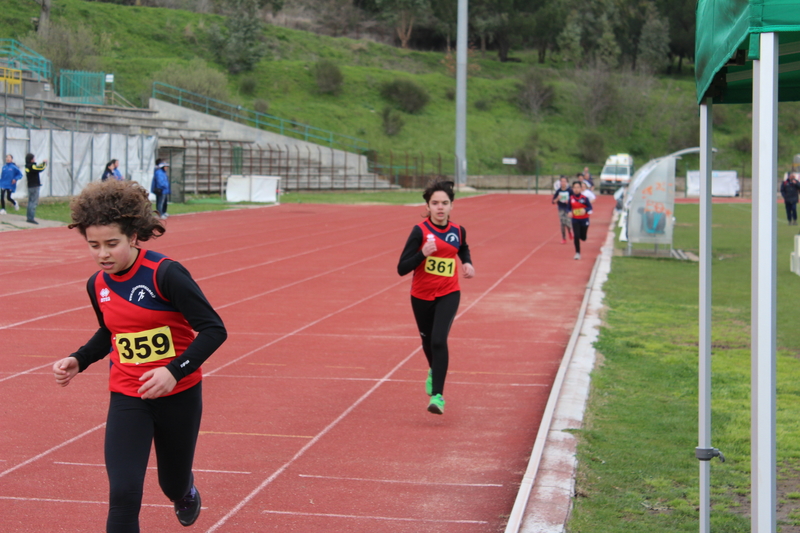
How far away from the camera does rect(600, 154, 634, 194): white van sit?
56562mm

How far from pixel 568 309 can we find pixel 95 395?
23.2 ft

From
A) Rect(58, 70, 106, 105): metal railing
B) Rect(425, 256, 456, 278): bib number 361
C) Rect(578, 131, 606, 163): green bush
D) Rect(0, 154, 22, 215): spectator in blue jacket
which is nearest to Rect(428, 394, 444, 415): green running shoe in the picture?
Rect(425, 256, 456, 278): bib number 361

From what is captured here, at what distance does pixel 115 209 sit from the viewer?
3.56m

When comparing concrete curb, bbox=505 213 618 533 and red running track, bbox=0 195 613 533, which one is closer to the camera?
concrete curb, bbox=505 213 618 533

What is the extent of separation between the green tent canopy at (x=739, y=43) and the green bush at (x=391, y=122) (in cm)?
6460

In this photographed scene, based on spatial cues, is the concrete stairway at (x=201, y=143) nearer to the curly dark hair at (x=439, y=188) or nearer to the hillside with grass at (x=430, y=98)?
the hillside with grass at (x=430, y=98)

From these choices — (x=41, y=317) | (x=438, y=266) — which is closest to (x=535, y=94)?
(x=41, y=317)

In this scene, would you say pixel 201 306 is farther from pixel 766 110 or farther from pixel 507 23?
pixel 507 23

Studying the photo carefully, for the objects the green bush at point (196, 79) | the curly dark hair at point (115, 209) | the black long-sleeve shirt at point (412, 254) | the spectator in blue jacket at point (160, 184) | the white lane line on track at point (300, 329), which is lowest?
the white lane line on track at point (300, 329)

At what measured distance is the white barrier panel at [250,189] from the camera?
36.6 metres

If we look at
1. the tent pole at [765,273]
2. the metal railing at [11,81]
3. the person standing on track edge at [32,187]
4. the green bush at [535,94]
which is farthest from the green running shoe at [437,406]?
the green bush at [535,94]

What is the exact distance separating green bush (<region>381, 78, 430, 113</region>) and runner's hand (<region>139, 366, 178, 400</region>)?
7204 centimetres

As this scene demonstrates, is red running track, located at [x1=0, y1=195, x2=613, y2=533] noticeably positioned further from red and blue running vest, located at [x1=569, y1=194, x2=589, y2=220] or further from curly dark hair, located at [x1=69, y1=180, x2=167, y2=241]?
red and blue running vest, located at [x1=569, y1=194, x2=589, y2=220]

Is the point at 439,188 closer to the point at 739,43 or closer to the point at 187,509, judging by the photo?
the point at 187,509
